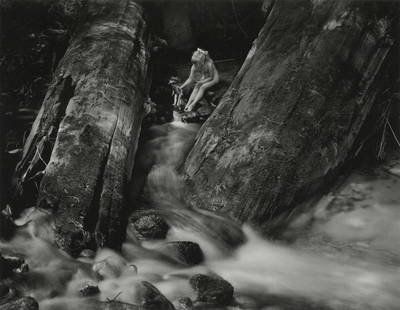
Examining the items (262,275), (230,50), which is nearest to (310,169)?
(262,275)

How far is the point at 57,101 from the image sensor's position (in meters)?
5.05

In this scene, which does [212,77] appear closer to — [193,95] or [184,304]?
[193,95]

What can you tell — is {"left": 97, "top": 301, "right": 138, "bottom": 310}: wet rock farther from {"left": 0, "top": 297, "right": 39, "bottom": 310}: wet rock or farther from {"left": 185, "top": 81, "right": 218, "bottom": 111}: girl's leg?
{"left": 185, "top": 81, "right": 218, "bottom": 111}: girl's leg

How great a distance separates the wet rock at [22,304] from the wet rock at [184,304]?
3.21 feet

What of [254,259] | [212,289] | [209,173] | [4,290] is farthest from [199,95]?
[4,290]

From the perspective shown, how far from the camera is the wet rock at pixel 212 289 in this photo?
3537 millimetres

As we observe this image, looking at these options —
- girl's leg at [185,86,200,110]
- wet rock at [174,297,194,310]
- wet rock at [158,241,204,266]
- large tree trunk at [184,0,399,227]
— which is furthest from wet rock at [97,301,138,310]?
girl's leg at [185,86,200,110]

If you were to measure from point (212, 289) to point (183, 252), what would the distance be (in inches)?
23.1

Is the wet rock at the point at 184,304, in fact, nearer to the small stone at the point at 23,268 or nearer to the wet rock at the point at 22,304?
the wet rock at the point at 22,304

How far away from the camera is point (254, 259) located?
14.3 ft

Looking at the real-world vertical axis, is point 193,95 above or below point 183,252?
above

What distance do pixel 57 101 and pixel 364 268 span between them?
138 inches

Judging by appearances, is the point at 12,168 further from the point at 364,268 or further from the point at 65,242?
the point at 364,268

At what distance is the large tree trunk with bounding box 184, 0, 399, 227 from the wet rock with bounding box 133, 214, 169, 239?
0.53 meters
